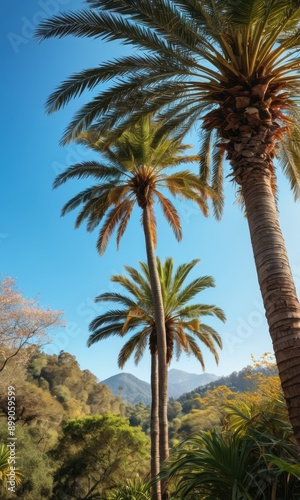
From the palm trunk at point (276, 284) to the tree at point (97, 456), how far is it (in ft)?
75.7

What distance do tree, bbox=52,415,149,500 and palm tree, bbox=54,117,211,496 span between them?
14494 mm

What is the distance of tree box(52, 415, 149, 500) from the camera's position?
78.8ft

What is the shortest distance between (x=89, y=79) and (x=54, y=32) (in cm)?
107

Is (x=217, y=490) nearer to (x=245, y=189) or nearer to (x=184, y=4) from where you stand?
(x=245, y=189)

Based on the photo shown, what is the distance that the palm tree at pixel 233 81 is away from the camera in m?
4.90

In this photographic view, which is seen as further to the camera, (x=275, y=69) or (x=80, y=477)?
(x=80, y=477)

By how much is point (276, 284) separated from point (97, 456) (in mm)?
24667

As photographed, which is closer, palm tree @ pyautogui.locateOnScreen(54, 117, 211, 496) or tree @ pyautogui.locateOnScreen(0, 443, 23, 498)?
palm tree @ pyautogui.locateOnScreen(54, 117, 211, 496)

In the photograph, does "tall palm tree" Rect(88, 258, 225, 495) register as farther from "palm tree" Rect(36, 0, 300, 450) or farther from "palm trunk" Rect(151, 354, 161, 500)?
"palm tree" Rect(36, 0, 300, 450)

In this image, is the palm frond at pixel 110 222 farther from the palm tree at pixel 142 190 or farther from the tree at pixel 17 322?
the tree at pixel 17 322

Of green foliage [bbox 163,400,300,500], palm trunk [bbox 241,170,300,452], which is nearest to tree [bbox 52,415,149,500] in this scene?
green foliage [bbox 163,400,300,500]

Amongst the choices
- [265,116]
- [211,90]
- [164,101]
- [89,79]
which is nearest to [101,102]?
[89,79]

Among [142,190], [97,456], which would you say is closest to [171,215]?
[142,190]

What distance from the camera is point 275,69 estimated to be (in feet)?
21.6
